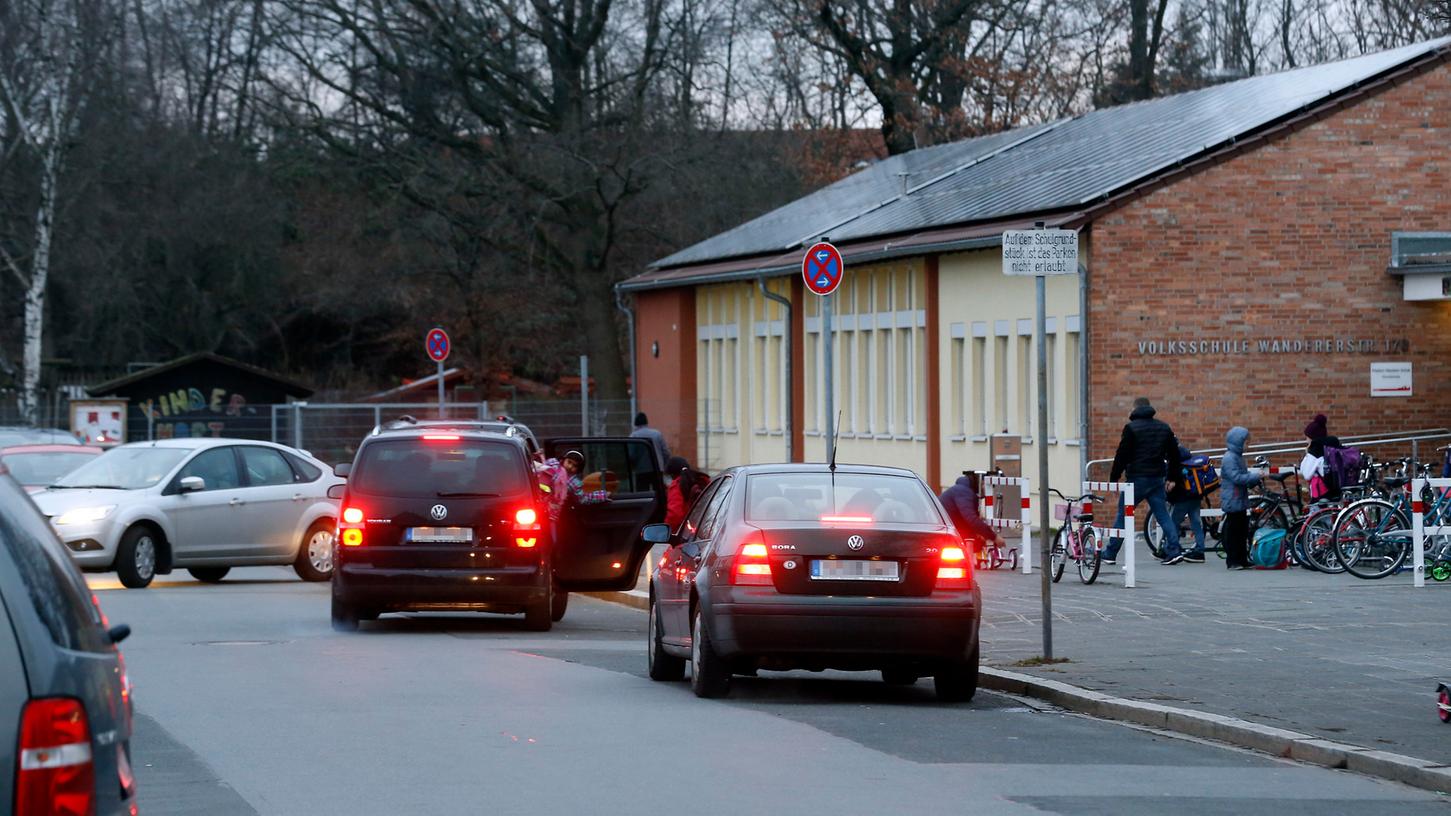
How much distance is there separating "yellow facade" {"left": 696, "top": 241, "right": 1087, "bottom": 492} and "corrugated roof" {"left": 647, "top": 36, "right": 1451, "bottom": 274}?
0.81m

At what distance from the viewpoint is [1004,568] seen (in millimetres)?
24125

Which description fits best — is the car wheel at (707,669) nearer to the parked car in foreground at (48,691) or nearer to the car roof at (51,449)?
the parked car in foreground at (48,691)

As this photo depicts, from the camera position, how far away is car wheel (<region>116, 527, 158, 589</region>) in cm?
2289

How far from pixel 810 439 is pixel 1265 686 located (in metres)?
28.6

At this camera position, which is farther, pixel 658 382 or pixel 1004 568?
pixel 658 382

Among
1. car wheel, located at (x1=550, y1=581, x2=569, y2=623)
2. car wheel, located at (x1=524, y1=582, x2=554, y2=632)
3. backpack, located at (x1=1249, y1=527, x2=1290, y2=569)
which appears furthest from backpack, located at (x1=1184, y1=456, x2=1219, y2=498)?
car wheel, located at (x1=524, y1=582, x2=554, y2=632)

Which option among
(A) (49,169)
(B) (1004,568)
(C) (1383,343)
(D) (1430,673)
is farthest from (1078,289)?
(A) (49,169)

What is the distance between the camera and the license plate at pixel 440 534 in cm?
1775

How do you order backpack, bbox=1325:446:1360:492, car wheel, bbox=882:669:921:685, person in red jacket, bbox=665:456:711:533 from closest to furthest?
car wheel, bbox=882:669:921:685
backpack, bbox=1325:446:1360:492
person in red jacket, bbox=665:456:711:533

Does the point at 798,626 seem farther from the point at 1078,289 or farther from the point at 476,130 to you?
the point at 476,130

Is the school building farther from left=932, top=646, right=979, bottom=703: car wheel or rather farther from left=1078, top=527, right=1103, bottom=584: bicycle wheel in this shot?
left=932, top=646, right=979, bottom=703: car wheel

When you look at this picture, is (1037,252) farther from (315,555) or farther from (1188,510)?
(315,555)

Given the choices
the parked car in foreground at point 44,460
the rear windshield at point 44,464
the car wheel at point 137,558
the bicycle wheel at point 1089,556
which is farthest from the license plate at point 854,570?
the rear windshield at point 44,464

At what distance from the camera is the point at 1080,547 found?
71.5ft
